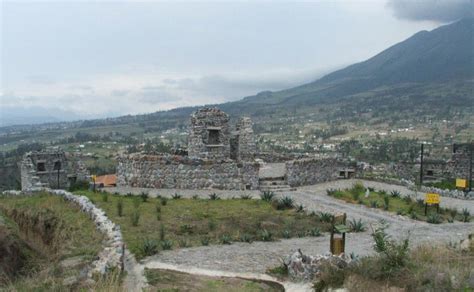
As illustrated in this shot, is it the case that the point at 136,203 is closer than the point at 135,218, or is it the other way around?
the point at 135,218

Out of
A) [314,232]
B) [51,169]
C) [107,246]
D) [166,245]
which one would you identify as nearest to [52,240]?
[107,246]

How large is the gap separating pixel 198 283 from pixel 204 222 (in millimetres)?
6287

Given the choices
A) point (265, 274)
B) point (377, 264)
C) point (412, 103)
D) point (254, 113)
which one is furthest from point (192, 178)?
point (254, 113)

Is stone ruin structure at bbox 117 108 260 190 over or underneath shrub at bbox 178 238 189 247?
over

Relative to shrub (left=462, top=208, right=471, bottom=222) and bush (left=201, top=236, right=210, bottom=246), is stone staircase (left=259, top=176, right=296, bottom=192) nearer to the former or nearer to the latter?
shrub (left=462, top=208, right=471, bottom=222)

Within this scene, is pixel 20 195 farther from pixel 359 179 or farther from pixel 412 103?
pixel 412 103

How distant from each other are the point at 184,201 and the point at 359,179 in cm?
1342

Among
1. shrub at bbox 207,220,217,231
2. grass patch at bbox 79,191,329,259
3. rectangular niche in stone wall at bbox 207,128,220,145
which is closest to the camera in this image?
grass patch at bbox 79,191,329,259

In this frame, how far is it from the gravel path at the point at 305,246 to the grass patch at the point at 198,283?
34.0 inches

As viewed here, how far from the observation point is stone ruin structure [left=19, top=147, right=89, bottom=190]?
1254 inches

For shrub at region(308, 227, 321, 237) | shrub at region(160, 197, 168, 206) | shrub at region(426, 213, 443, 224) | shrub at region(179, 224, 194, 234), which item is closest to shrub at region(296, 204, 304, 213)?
shrub at region(308, 227, 321, 237)

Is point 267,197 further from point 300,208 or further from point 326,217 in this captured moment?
point 326,217

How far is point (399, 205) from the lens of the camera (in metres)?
21.0

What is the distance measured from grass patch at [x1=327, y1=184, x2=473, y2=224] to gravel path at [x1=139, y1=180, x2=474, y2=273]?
53 centimetres
